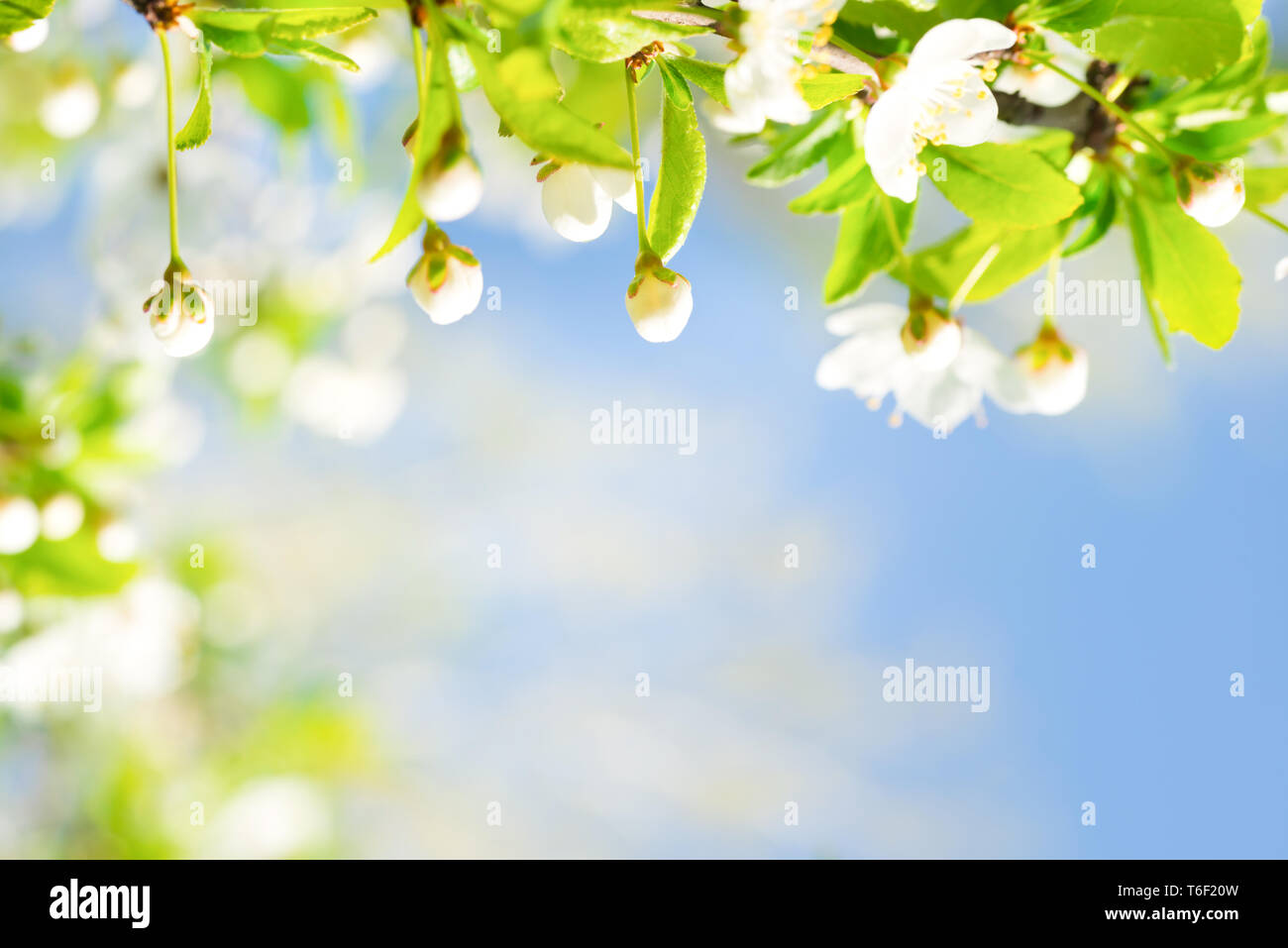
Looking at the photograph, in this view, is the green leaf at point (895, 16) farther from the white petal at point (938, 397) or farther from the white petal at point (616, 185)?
the white petal at point (938, 397)

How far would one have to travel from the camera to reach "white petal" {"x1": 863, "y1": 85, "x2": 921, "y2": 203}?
65 cm

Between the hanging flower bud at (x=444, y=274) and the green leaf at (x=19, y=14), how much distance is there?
1.05ft

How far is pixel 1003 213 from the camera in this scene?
Answer: 70 centimetres

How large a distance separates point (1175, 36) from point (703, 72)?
0.41 m

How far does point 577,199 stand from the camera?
0.64 metres

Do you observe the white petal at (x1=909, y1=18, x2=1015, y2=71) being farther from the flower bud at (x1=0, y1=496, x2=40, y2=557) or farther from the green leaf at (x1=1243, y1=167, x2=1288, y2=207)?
the flower bud at (x1=0, y1=496, x2=40, y2=557)

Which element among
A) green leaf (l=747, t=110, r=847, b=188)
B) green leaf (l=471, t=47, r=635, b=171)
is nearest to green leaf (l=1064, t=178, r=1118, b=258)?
green leaf (l=747, t=110, r=847, b=188)

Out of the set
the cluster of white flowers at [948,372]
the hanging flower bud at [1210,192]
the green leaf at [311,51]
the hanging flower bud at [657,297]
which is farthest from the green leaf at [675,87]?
the hanging flower bud at [1210,192]

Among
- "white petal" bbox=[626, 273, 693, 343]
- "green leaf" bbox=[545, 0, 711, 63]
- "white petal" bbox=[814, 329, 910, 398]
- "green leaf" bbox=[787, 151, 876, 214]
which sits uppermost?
"green leaf" bbox=[787, 151, 876, 214]

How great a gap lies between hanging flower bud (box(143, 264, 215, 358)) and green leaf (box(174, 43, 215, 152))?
0.29ft

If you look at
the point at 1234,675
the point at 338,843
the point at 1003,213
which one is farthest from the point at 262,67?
the point at 338,843

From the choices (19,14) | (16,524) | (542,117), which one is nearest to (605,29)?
(542,117)

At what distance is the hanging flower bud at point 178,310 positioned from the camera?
662mm
